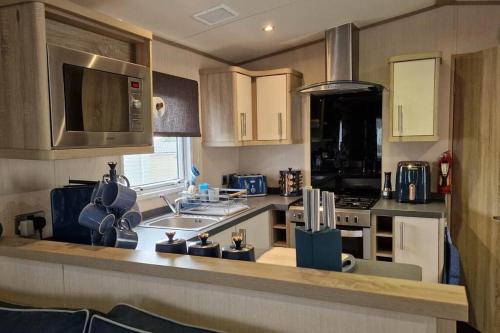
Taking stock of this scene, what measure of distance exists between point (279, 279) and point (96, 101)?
1169 mm

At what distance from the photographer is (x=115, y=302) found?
1.47 m

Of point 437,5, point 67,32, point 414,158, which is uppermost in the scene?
point 437,5

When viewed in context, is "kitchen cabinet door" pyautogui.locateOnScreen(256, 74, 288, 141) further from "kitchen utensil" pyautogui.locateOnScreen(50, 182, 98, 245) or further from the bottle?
"kitchen utensil" pyautogui.locateOnScreen(50, 182, 98, 245)

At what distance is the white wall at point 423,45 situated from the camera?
10.3ft

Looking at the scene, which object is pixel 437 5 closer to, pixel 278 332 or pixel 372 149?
pixel 372 149

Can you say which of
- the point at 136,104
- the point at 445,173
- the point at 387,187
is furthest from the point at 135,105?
the point at 445,173

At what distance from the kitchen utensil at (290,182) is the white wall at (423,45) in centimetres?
64

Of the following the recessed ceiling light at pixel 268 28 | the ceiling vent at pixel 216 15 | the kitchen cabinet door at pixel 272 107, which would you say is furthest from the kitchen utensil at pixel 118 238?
the kitchen cabinet door at pixel 272 107

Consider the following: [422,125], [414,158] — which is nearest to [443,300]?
[422,125]

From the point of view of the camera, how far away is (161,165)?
10.4 feet

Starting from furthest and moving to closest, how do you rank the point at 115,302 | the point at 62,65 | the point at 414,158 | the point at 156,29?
the point at 414,158, the point at 156,29, the point at 62,65, the point at 115,302

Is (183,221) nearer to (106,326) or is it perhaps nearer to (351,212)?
(351,212)

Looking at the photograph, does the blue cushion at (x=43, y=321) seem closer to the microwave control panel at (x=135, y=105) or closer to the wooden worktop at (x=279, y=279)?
the wooden worktop at (x=279, y=279)

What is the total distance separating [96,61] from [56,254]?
2.80ft
